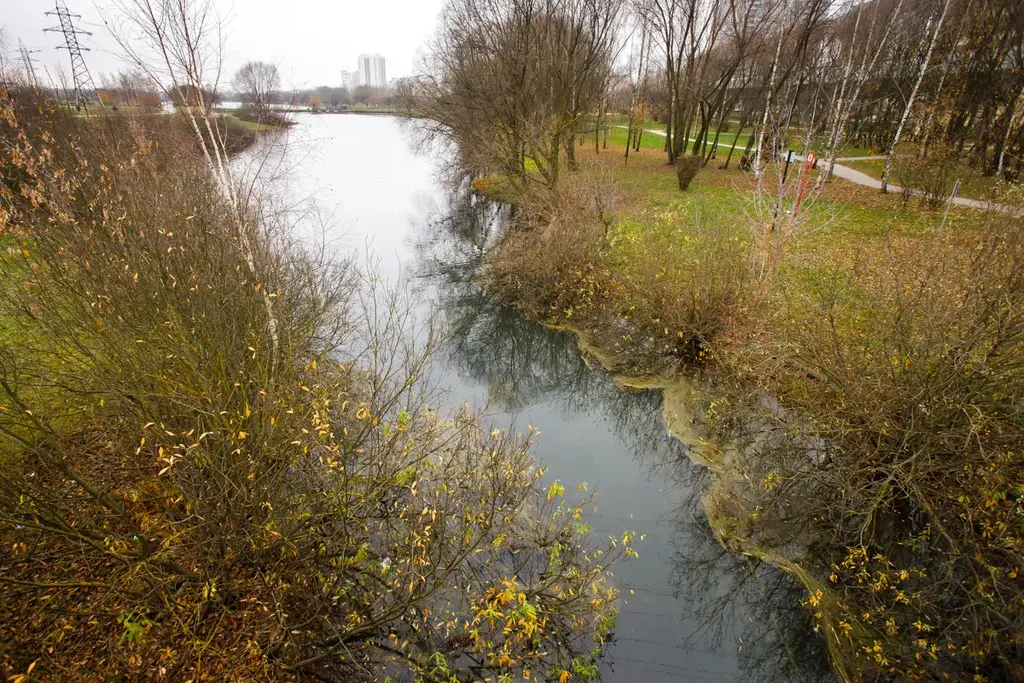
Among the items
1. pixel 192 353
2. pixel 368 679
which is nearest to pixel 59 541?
pixel 192 353

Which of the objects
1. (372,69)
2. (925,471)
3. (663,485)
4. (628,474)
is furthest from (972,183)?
(372,69)

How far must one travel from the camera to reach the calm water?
18.5 feet

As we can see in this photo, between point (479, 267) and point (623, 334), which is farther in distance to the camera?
point (479, 267)

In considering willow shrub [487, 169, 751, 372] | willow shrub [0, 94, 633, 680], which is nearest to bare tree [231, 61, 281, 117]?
willow shrub [0, 94, 633, 680]

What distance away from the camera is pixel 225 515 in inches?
184

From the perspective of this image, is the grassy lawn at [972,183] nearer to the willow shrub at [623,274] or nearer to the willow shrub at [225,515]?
the willow shrub at [623,274]

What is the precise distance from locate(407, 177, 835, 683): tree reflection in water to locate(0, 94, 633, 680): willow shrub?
0.91 metres

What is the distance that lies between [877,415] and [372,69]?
170 m

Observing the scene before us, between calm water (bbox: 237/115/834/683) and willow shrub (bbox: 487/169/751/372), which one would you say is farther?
willow shrub (bbox: 487/169/751/372)

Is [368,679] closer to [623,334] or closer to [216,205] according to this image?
[216,205]

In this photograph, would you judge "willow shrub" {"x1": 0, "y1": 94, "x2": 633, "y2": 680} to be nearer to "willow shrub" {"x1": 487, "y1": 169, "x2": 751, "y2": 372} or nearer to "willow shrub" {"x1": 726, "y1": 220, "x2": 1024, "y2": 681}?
"willow shrub" {"x1": 726, "y1": 220, "x2": 1024, "y2": 681}

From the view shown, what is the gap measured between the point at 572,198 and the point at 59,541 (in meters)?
11.8

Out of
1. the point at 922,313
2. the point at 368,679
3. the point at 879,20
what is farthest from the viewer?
the point at 879,20

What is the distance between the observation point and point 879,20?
727 inches
